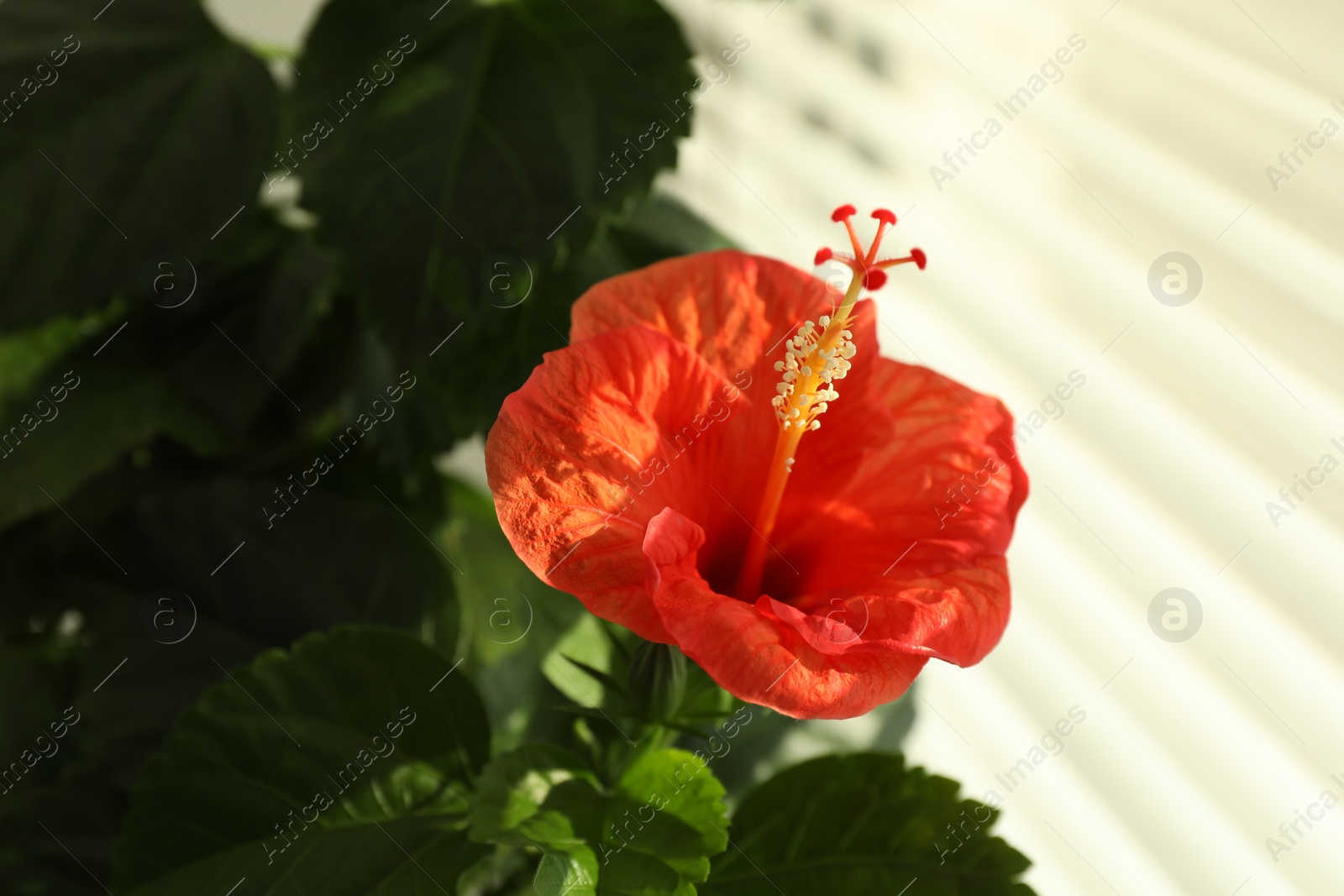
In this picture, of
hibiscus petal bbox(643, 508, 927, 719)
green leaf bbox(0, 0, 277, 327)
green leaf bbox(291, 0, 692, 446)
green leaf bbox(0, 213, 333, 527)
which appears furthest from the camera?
green leaf bbox(0, 213, 333, 527)

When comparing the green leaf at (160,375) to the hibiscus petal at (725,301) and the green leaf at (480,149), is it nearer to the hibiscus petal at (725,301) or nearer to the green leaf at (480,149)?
the green leaf at (480,149)

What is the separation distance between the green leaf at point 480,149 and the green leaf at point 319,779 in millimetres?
283

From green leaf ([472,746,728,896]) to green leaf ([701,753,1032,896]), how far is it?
0.11 metres

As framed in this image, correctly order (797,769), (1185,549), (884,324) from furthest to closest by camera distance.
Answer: (884,324), (1185,549), (797,769)

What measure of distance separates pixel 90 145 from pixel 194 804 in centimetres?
68

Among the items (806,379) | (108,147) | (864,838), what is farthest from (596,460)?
(108,147)

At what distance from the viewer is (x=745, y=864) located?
2.61ft

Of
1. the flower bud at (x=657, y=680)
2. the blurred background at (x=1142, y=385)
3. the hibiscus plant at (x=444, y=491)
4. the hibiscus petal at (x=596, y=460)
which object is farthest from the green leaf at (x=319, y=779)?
the blurred background at (x=1142, y=385)

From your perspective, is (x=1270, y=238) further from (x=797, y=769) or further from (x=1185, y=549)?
(x=797, y=769)

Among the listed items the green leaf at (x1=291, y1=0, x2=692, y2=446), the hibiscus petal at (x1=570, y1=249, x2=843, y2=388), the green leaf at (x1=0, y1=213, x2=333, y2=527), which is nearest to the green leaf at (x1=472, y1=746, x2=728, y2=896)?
the hibiscus petal at (x1=570, y1=249, x2=843, y2=388)

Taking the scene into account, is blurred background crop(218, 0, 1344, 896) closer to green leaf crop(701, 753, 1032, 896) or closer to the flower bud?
green leaf crop(701, 753, 1032, 896)

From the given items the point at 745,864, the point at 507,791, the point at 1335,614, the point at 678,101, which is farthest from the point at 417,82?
the point at 1335,614

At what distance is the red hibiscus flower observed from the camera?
56cm

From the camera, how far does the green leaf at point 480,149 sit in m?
0.91
